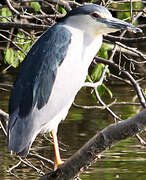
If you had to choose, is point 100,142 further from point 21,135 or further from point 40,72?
point 40,72

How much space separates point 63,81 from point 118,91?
4.79m

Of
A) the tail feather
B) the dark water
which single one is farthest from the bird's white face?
the dark water

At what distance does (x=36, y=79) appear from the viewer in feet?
11.4

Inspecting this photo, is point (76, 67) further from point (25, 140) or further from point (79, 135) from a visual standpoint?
point (79, 135)

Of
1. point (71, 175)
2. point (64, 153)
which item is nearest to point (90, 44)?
point (71, 175)

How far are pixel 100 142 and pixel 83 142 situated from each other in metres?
3.31

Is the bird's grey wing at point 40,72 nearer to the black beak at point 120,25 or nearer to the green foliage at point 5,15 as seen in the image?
the black beak at point 120,25

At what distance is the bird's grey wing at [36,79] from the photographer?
342 centimetres

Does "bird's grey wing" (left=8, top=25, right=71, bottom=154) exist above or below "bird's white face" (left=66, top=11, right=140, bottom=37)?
below

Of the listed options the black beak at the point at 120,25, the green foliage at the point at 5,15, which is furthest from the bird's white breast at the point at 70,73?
the green foliage at the point at 5,15

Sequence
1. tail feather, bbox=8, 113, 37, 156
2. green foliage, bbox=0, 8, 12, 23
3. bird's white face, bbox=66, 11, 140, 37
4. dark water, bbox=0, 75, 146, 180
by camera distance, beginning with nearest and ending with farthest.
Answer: tail feather, bbox=8, 113, 37, 156 → bird's white face, bbox=66, 11, 140, 37 → green foliage, bbox=0, 8, 12, 23 → dark water, bbox=0, 75, 146, 180

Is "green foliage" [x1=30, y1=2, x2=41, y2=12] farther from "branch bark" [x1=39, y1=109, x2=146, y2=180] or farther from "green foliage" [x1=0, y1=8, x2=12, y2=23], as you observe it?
"branch bark" [x1=39, y1=109, x2=146, y2=180]

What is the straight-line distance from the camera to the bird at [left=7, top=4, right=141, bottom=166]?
3.43 meters

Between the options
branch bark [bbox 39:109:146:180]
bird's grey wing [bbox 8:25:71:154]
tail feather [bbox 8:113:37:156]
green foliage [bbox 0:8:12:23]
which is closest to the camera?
branch bark [bbox 39:109:146:180]
